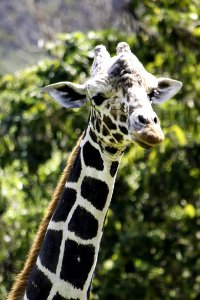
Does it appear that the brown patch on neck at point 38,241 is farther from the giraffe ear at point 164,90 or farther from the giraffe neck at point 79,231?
the giraffe ear at point 164,90

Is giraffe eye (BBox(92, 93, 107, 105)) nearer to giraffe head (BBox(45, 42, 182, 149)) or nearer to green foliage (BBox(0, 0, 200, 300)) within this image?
giraffe head (BBox(45, 42, 182, 149))

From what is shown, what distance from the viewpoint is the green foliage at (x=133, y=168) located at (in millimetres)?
10922

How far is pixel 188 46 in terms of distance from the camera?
1123cm

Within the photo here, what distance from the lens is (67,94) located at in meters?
5.98

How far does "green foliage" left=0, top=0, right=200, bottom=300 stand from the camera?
430 inches

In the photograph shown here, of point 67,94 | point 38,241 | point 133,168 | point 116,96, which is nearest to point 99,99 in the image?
point 116,96

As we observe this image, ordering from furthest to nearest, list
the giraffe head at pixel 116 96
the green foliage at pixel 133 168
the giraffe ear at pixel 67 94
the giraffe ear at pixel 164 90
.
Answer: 1. the green foliage at pixel 133 168
2. the giraffe ear at pixel 164 90
3. the giraffe ear at pixel 67 94
4. the giraffe head at pixel 116 96

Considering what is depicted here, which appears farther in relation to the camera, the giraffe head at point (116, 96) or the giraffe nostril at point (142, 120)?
the giraffe head at point (116, 96)

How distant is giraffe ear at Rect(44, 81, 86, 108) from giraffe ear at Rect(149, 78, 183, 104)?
43 centimetres

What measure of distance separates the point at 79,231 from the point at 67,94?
81 centimetres

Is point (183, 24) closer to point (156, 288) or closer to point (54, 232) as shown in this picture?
point (156, 288)

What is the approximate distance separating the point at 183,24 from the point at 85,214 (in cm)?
562

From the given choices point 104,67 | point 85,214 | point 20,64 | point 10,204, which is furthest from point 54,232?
point 20,64

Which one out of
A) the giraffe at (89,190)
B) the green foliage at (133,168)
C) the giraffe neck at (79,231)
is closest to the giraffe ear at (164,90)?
the giraffe at (89,190)
